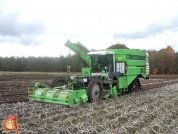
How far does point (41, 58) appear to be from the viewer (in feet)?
179

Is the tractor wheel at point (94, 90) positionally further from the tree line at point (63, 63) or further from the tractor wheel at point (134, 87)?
the tree line at point (63, 63)

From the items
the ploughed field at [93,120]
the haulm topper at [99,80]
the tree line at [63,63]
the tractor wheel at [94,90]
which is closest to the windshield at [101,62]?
the haulm topper at [99,80]

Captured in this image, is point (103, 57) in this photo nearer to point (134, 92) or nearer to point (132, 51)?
point (132, 51)

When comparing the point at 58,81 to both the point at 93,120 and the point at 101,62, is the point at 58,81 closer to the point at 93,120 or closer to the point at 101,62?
the point at 101,62

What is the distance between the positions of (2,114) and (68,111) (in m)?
2.17

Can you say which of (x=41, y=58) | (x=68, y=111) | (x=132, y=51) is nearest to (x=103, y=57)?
(x=132, y=51)

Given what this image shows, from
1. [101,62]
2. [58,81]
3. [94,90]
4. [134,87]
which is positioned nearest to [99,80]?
[94,90]

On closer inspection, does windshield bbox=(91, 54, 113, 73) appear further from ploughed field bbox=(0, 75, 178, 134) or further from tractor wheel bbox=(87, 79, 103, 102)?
ploughed field bbox=(0, 75, 178, 134)

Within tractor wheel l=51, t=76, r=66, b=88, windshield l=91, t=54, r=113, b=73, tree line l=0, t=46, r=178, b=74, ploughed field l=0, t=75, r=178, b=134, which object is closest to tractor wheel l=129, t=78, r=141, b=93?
windshield l=91, t=54, r=113, b=73

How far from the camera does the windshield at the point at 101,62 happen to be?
1307 centimetres

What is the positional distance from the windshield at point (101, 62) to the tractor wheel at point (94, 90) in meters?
2.33

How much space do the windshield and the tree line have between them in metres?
31.3

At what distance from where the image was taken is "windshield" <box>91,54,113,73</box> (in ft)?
42.9

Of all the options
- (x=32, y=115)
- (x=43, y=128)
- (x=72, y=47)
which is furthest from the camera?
(x=72, y=47)
